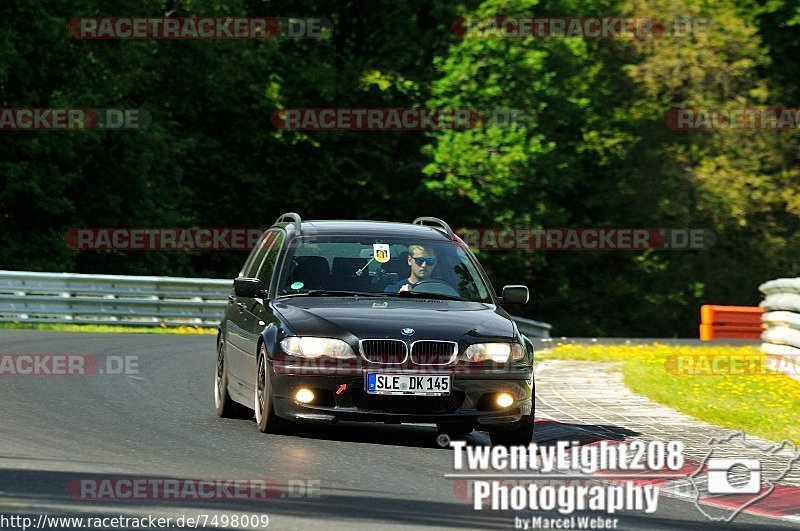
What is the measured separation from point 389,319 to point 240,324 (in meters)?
2.02

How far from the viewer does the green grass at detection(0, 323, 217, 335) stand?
29.4m

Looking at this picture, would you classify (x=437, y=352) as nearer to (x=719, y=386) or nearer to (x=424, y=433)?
(x=424, y=433)

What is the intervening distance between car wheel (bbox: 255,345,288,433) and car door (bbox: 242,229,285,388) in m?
0.20

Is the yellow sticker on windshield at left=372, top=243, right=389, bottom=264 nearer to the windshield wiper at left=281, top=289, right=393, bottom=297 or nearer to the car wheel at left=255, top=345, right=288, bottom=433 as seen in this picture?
the windshield wiper at left=281, top=289, right=393, bottom=297

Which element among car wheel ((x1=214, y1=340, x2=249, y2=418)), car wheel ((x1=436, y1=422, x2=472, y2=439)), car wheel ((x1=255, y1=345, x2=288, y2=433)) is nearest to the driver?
car wheel ((x1=436, y1=422, x2=472, y2=439))

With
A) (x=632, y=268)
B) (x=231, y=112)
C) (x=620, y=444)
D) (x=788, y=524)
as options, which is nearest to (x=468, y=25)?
(x=231, y=112)

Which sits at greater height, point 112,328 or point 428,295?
point 428,295

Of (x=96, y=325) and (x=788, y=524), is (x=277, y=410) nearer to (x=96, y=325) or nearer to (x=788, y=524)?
(x=788, y=524)

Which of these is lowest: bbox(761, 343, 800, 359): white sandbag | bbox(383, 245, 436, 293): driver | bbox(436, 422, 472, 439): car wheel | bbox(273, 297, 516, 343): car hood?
bbox(761, 343, 800, 359): white sandbag

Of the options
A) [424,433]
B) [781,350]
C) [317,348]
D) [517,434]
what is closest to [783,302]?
[781,350]

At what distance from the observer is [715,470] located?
11.6 m

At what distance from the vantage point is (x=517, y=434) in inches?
492

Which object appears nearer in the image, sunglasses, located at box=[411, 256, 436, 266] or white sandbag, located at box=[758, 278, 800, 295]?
sunglasses, located at box=[411, 256, 436, 266]

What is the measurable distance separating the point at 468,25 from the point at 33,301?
2236 centimetres
